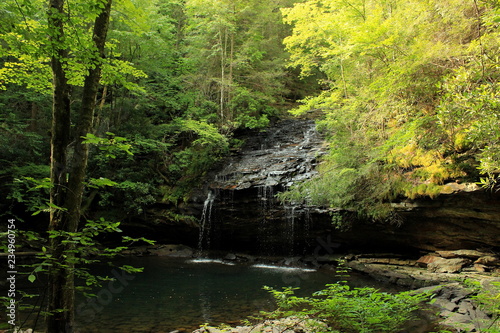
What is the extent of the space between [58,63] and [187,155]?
12.2 metres

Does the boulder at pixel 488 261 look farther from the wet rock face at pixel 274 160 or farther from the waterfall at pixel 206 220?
the waterfall at pixel 206 220

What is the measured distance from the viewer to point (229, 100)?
1656 cm

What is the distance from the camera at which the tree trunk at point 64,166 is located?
8.64 ft

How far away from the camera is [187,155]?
49.6ft

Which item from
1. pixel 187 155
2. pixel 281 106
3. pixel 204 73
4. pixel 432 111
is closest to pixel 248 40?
pixel 204 73

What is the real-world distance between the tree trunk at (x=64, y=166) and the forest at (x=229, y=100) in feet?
0.04

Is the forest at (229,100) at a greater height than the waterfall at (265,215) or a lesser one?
greater

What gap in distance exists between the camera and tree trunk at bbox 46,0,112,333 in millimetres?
2635

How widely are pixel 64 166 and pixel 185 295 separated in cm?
588

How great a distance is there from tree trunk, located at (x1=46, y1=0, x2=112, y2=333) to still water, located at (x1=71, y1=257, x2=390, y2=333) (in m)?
3.36

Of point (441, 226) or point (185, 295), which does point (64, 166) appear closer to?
point (185, 295)

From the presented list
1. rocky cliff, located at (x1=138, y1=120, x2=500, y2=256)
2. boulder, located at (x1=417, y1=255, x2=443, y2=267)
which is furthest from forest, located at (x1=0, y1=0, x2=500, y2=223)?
boulder, located at (x1=417, y1=255, x2=443, y2=267)

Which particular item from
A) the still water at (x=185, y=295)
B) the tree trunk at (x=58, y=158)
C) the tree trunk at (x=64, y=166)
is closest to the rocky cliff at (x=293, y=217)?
the still water at (x=185, y=295)

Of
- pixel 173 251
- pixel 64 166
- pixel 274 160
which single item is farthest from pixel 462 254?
pixel 173 251
